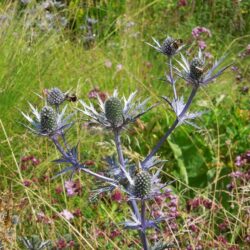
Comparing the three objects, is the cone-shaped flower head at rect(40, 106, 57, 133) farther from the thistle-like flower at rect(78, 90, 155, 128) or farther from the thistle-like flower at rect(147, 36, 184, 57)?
the thistle-like flower at rect(147, 36, 184, 57)

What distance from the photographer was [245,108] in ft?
13.6

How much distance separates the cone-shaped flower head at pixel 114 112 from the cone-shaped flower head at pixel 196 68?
8.5 inches

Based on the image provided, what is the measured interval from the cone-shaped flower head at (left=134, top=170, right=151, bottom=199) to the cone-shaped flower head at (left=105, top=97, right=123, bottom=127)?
152mm

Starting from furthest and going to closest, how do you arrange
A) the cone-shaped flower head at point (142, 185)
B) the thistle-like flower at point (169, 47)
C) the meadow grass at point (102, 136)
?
the meadow grass at point (102, 136)
the thistle-like flower at point (169, 47)
the cone-shaped flower head at point (142, 185)

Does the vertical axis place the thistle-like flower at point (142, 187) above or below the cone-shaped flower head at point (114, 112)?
below

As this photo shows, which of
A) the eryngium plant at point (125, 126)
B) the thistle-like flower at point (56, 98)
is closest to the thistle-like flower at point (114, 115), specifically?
the eryngium plant at point (125, 126)

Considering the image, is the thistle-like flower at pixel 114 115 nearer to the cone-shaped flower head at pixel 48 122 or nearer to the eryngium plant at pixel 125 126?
the eryngium plant at pixel 125 126

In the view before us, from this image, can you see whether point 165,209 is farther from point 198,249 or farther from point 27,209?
point 27,209

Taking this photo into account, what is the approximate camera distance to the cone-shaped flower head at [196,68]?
1675 mm

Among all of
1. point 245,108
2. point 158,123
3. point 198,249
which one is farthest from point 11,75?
point 198,249

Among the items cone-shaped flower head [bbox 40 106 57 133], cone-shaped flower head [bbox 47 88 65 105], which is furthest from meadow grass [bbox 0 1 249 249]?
cone-shaped flower head [bbox 40 106 57 133]

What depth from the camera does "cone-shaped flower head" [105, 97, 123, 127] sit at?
1.68 m

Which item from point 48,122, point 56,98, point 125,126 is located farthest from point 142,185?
point 56,98

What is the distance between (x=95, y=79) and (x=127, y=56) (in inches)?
15.4
